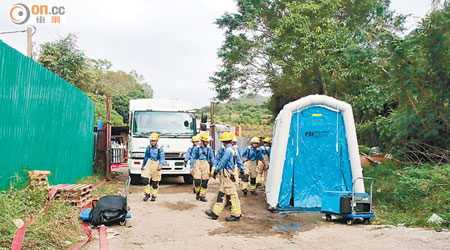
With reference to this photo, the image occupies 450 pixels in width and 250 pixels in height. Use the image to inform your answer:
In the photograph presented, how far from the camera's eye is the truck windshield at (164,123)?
1237cm

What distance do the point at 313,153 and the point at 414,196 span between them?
245 centimetres

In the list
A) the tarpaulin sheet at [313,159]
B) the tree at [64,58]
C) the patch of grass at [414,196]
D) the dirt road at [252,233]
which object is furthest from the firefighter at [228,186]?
the tree at [64,58]

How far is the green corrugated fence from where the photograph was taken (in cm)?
668

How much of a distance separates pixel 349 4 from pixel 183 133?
40.0ft

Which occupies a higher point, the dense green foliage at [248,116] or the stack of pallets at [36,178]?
the dense green foliage at [248,116]

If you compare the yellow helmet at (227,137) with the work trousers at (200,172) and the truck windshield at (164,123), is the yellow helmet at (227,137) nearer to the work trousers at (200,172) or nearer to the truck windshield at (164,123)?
the work trousers at (200,172)

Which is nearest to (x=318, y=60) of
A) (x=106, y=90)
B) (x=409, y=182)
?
(x=409, y=182)

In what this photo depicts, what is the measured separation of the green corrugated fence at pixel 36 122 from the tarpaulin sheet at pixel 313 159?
18.3 feet

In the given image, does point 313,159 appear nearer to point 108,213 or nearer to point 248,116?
point 108,213

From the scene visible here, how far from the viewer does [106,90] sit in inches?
1415

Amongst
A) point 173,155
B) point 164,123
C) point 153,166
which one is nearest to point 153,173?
point 153,166

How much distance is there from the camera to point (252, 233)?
271 inches

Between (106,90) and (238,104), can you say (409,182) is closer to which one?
(106,90)

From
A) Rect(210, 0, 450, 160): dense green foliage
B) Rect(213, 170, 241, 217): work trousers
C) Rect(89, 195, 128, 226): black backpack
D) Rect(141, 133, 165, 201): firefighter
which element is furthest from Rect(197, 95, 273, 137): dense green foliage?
Rect(89, 195, 128, 226): black backpack
